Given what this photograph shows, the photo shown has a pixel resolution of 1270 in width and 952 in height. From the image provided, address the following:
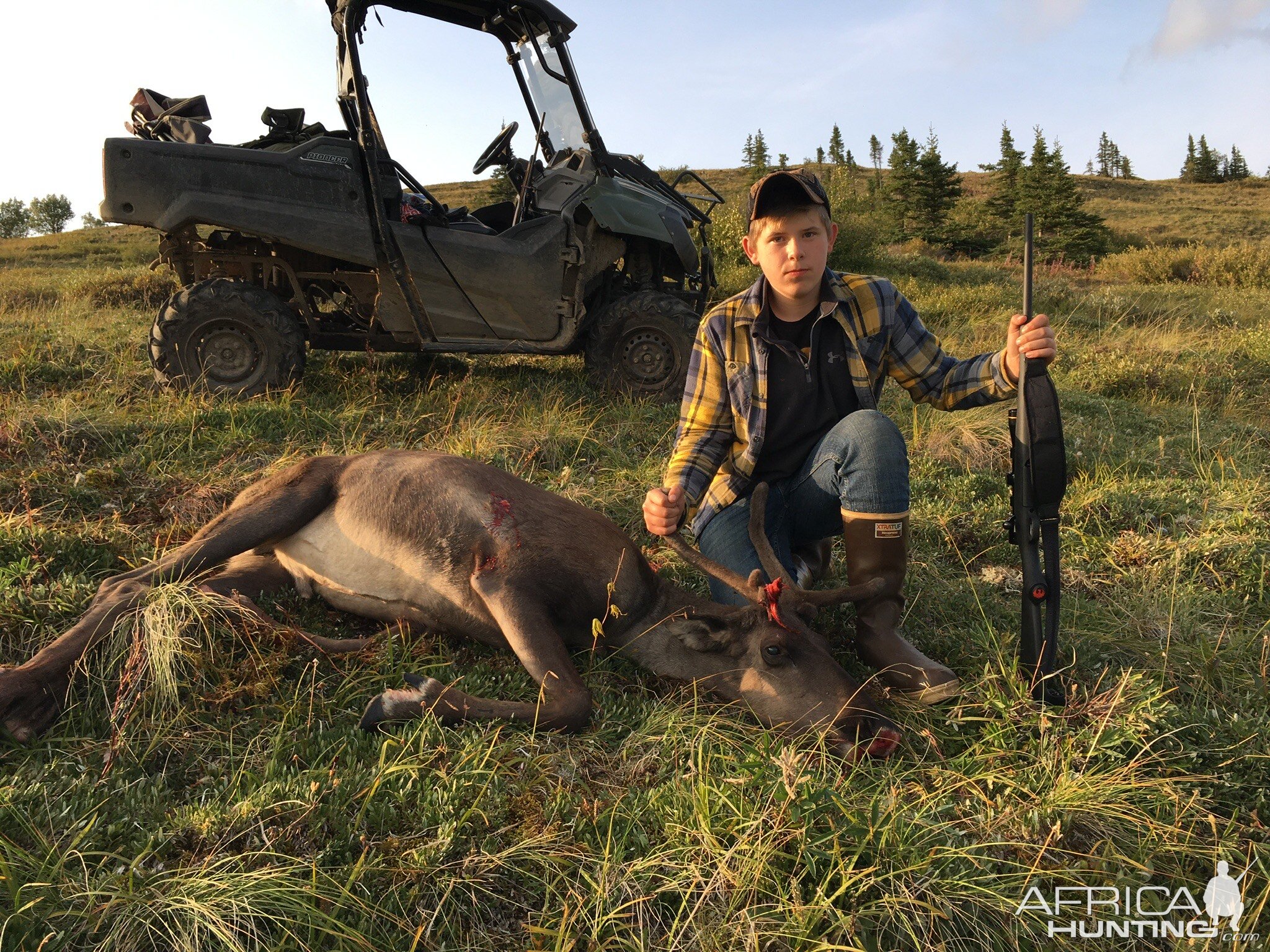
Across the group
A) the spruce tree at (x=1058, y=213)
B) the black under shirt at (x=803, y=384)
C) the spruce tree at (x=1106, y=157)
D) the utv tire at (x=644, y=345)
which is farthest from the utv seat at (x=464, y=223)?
the spruce tree at (x=1106, y=157)

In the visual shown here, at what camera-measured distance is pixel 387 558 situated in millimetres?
3457

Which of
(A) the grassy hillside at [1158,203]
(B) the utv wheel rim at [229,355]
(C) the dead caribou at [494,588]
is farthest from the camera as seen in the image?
(A) the grassy hillside at [1158,203]

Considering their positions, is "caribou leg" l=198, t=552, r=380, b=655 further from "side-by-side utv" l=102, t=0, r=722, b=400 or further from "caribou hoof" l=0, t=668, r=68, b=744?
"side-by-side utv" l=102, t=0, r=722, b=400

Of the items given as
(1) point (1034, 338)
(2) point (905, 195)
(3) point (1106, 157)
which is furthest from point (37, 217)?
(3) point (1106, 157)

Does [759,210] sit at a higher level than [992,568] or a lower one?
higher

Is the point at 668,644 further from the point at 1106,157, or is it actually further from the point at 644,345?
the point at 1106,157

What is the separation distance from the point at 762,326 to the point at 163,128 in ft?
19.3

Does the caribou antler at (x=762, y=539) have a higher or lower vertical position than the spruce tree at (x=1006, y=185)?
lower

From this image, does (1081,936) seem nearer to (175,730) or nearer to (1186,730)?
(1186,730)

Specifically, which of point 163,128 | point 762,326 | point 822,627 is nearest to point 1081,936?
point 822,627

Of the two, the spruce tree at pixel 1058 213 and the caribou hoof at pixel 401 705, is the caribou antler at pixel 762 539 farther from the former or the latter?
the spruce tree at pixel 1058 213

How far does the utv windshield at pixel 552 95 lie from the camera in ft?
25.0

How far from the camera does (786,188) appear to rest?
3.33 metres

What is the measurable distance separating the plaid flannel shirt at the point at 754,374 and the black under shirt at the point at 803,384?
5cm
